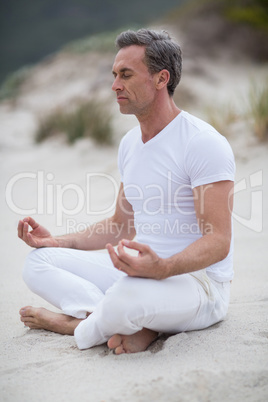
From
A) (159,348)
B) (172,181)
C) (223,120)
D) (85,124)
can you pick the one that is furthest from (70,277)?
(85,124)

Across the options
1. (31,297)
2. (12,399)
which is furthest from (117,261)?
(31,297)

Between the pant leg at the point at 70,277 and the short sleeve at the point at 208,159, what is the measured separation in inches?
29.7

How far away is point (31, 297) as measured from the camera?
323 centimetres

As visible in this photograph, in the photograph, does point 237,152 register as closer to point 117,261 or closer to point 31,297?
point 31,297

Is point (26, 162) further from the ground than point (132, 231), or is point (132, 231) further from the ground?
point (26, 162)

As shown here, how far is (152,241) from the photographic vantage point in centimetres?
243

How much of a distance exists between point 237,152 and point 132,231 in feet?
11.0

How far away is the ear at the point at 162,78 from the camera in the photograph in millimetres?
2455

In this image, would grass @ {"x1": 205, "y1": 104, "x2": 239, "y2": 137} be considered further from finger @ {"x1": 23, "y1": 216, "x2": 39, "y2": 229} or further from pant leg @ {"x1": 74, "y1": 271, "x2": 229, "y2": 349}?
pant leg @ {"x1": 74, "y1": 271, "x2": 229, "y2": 349}

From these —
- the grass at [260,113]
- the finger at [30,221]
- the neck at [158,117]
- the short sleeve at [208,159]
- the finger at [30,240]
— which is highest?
the grass at [260,113]

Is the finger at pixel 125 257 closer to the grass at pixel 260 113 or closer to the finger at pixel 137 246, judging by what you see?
the finger at pixel 137 246

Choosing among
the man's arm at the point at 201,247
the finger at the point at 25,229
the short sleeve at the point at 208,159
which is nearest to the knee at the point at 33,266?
the finger at the point at 25,229

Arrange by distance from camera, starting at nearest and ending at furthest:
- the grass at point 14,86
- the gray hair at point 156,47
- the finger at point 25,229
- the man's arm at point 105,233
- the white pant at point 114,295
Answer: the white pant at point 114,295, the gray hair at point 156,47, the finger at point 25,229, the man's arm at point 105,233, the grass at point 14,86

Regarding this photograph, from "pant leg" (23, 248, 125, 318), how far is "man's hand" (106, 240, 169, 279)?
539mm
